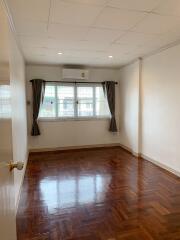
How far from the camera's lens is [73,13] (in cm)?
233

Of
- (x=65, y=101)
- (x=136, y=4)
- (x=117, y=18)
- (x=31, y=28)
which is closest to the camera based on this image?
(x=136, y=4)

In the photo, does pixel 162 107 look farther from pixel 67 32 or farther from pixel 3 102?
pixel 3 102

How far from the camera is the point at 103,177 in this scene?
3.56 meters

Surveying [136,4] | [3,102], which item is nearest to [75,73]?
[136,4]

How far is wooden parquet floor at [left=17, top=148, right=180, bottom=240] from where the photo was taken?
2023mm

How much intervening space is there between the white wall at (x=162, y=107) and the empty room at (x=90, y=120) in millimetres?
21

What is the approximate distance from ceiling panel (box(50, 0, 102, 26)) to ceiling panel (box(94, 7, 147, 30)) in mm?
103

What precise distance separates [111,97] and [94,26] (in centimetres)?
315

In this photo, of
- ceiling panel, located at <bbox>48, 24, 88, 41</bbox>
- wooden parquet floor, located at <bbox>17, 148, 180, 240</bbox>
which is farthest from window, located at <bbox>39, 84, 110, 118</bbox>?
Answer: ceiling panel, located at <bbox>48, 24, 88, 41</bbox>

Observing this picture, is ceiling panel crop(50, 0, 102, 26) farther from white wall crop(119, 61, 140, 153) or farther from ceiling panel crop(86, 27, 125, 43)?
white wall crop(119, 61, 140, 153)

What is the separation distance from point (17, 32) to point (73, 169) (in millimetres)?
2717

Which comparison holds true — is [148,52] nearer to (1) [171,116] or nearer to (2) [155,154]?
(1) [171,116]

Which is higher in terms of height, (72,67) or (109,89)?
(72,67)

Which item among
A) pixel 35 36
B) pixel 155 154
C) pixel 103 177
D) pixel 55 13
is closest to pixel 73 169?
pixel 103 177
